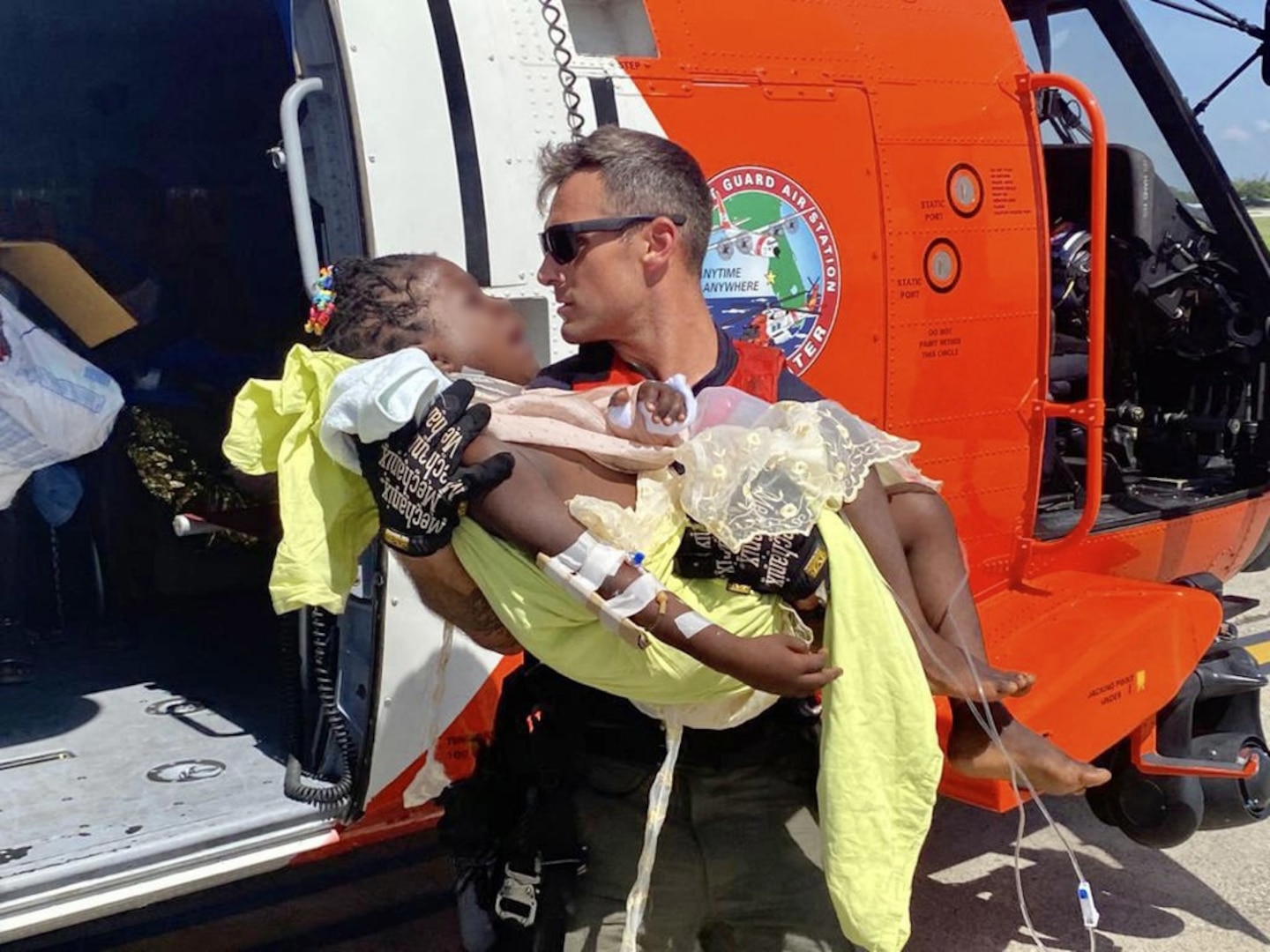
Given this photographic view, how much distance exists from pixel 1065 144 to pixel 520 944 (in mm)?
3317

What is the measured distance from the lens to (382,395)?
178cm

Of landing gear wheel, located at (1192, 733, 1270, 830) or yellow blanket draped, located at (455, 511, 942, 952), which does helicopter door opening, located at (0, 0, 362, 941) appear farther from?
landing gear wheel, located at (1192, 733, 1270, 830)

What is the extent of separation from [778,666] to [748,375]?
0.53 m

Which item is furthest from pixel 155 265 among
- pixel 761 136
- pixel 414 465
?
pixel 414 465

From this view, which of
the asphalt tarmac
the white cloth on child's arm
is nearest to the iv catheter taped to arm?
the white cloth on child's arm

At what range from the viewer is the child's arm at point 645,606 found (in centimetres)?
178

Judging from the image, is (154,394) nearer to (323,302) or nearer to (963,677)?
(323,302)

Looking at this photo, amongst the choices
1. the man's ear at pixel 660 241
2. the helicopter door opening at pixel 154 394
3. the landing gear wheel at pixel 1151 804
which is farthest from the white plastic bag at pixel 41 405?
the landing gear wheel at pixel 1151 804

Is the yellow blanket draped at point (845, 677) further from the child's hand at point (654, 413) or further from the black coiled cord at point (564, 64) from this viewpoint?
the black coiled cord at point (564, 64)

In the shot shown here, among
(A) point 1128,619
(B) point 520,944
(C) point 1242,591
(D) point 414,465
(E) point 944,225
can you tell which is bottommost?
(C) point 1242,591

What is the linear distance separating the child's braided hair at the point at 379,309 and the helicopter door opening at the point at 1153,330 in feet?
8.50

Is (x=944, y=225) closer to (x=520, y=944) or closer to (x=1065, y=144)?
(x=1065, y=144)

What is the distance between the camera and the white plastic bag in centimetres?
322

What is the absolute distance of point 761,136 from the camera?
3.12m
